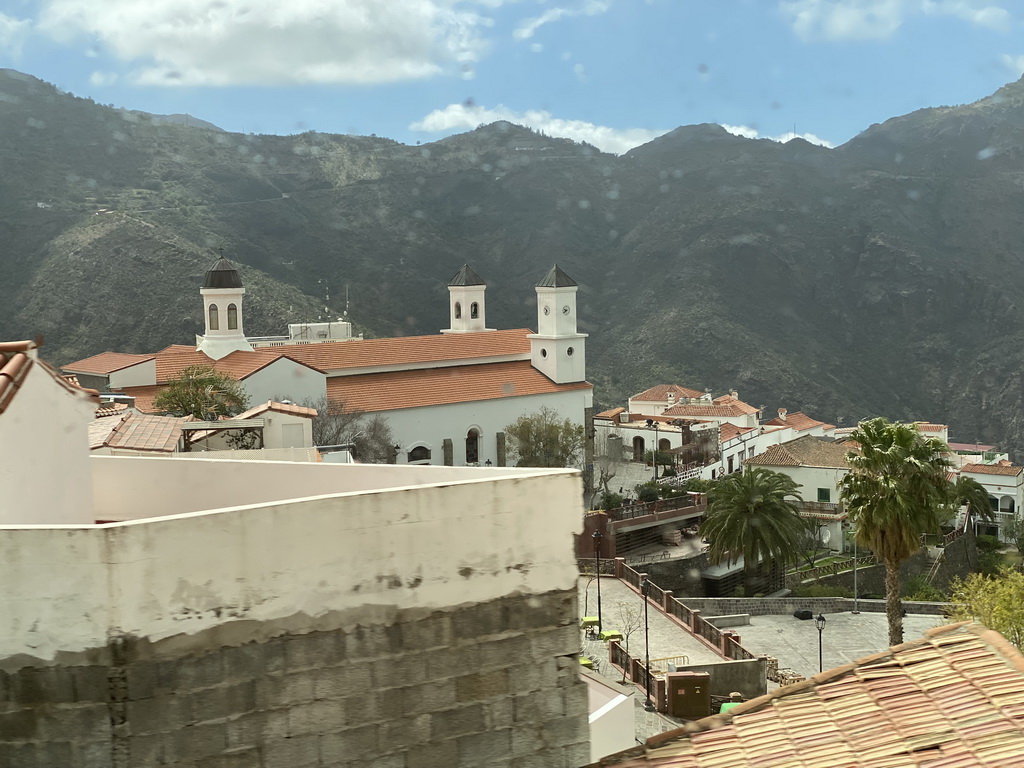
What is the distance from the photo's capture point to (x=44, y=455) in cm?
632

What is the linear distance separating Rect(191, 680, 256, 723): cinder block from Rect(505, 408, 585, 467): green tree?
40365 millimetres

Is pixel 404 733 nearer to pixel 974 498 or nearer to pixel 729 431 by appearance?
pixel 974 498

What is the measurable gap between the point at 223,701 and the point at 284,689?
21cm

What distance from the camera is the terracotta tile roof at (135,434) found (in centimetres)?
1418

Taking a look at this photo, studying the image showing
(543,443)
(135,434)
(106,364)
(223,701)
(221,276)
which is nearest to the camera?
(223,701)

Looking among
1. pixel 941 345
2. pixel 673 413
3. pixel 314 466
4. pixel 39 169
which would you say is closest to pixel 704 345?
pixel 941 345

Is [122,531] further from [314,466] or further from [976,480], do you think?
[976,480]

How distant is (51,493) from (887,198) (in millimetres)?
137021

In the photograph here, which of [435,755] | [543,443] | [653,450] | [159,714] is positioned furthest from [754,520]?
[159,714]

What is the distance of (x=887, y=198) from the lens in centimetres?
13288

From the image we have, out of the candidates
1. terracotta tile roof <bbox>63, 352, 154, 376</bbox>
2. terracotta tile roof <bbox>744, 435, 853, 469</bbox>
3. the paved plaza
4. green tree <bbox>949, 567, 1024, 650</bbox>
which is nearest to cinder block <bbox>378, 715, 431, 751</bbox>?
the paved plaza

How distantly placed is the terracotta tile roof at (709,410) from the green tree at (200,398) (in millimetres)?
31051

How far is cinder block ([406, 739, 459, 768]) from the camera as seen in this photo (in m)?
4.13

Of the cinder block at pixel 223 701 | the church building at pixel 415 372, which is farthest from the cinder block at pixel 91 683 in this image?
the church building at pixel 415 372
